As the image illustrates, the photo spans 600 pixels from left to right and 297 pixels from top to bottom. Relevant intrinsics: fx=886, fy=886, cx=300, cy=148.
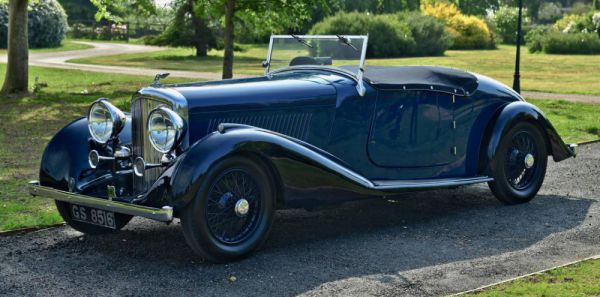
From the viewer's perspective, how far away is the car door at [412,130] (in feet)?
23.8

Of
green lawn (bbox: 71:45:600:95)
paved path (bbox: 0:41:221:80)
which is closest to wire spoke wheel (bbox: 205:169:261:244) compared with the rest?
green lawn (bbox: 71:45:600:95)

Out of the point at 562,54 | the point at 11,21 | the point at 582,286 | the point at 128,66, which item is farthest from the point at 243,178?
the point at 562,54

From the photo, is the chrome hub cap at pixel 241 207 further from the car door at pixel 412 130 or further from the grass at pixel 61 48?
the grass at pixel 61 48

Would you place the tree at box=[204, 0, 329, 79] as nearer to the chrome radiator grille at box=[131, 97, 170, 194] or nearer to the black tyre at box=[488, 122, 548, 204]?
the black tyre at box=[488, 122, 548, 204]

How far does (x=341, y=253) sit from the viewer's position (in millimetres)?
6398

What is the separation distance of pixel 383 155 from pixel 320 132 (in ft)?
2.25

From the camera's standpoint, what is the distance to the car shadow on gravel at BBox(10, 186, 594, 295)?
5816 millimetres

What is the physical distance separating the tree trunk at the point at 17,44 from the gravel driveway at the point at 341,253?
35.6 ft

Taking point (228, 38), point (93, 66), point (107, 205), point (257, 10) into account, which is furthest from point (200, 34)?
point (107, 205)

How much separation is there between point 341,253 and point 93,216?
5.91ft

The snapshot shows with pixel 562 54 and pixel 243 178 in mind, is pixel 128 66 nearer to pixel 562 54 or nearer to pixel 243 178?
pixel 562 54

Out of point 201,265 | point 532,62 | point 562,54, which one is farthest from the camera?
point 562,54

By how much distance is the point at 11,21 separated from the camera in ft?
56.1

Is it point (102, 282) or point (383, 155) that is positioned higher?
point (383, 155)
